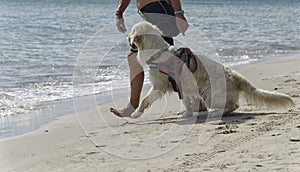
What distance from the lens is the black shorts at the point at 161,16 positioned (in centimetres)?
665

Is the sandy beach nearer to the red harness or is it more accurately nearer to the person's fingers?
the red harness

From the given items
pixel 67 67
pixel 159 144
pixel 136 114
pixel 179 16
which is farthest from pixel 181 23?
pixel 67 67

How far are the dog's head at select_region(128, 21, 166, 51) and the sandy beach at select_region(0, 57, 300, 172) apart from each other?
2.99 ft

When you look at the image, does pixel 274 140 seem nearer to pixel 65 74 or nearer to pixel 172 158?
pixel 172 158

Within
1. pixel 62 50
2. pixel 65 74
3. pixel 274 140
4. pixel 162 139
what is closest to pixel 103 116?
pixel 162 139

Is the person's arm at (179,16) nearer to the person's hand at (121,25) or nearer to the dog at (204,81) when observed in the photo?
the dog at (204,81)

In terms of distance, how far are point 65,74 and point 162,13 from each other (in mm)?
5103

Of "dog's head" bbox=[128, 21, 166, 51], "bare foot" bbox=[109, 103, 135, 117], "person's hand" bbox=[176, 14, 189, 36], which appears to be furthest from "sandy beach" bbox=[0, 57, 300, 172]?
"person's hand" bbox=[176, 14, 189, 36]

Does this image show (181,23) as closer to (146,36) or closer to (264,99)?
(146,36)

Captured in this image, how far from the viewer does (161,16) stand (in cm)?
667

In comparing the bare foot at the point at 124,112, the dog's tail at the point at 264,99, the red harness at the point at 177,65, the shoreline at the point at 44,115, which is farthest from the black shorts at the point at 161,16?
the shoreline at the point at 44,115

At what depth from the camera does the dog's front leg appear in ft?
21.4

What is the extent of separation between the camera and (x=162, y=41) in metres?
6.40

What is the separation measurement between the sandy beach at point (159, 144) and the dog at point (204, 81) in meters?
0.17
